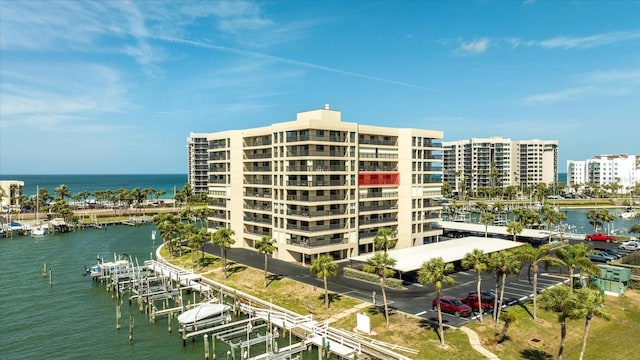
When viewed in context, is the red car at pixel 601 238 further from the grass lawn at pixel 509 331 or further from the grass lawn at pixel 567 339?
the grass lawn at pixel 567 339

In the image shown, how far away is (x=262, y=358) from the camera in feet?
148

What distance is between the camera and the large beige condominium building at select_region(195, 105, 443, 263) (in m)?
79.3

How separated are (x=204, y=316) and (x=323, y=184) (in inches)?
1339

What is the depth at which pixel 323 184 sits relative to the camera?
79.6 metres

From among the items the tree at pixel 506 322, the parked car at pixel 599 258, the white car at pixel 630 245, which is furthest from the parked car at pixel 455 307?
the white car at pixel 630 245

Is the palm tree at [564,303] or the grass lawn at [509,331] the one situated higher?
the palm tree at [564,303]

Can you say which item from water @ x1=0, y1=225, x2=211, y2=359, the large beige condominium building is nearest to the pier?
water @ x1=0, y1=225, x2=211, y2=359

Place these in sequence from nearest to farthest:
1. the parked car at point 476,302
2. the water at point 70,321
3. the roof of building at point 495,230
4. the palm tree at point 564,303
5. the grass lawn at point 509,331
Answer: the palm tree at point 564,303 → the grass lawn at point 509,331 → the water at point 70,321 → the parked car at point 476,302 → the roof of building at point 495,230

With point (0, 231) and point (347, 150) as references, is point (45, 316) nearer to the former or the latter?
point (347, 150)

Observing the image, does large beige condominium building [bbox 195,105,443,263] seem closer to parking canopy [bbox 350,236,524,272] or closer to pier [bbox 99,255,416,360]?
parking canopy [bbox 350,236,524,272]

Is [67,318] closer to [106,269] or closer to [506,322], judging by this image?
[106,269]

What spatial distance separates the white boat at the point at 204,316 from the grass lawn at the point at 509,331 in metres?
7.86

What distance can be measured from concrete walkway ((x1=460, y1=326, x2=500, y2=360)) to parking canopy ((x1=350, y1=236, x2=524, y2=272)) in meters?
15.2

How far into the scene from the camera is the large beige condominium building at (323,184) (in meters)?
79.3
